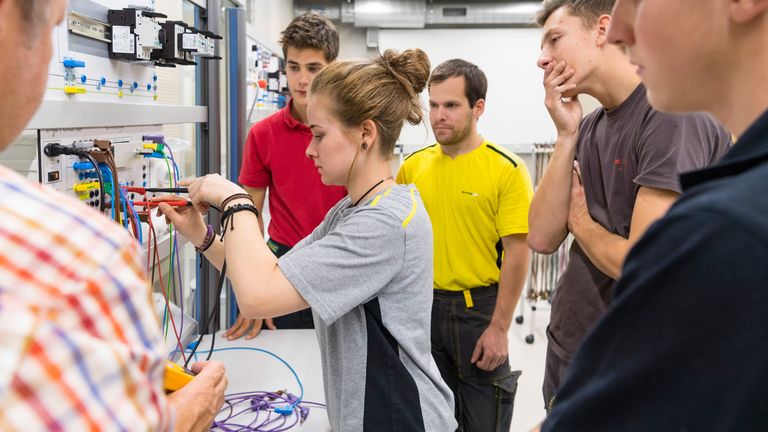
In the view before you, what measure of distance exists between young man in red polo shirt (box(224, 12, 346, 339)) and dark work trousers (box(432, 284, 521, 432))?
0.52 m

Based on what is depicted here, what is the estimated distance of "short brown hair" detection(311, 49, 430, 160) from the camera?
1.38 meters

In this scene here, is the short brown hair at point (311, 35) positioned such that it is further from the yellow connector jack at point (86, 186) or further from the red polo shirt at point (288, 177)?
the yellow connector jack at point (86, 186)

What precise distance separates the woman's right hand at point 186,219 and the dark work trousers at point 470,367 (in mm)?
1013

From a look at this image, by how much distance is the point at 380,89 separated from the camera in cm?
141

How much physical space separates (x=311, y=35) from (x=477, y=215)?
938mm

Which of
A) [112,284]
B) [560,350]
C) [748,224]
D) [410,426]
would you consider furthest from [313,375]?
[748,224]

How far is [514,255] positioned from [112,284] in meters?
1.81

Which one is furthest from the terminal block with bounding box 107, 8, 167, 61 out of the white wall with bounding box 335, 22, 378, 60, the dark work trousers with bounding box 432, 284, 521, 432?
the white wall with bounding box 335, 22, 378, 60

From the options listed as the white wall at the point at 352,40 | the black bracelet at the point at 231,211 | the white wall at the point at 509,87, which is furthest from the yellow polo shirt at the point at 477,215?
the white wall at the point at 352,40

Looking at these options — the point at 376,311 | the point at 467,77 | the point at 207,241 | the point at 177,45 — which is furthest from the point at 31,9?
the point at 467,77

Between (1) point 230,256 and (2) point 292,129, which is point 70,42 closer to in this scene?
(1) point 230,256

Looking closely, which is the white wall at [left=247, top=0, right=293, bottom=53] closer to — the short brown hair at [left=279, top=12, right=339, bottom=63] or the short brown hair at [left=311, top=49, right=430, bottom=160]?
the short brown hair at [left=279, top=12, right=339, bottom=63]

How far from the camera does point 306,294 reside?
119 centimetres

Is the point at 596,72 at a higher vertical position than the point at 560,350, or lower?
higher
